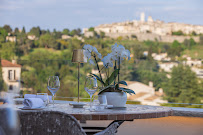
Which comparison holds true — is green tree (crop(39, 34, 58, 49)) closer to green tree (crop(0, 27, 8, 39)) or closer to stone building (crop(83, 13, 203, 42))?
green tree (crop(0, 27, 8, 39))

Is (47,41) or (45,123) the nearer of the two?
(45,123)

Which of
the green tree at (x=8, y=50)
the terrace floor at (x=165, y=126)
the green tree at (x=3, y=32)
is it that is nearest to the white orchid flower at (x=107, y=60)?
the terrace floor at (x=165, y=126)

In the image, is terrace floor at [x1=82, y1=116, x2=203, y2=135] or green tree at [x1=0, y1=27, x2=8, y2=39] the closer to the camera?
terrace floor at [x1=82, y1=116, x2=203, y2=135]

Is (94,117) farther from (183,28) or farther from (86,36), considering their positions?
(183,28)

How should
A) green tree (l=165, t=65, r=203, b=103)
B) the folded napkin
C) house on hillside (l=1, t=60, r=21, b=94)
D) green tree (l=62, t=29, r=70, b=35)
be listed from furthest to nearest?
1. green tree (l=62, t=29, r=70, b=35)
2. green tree (l=165, t=65, r=203, b=103)
3. house on hillside (l=1, t=60, r=21, b=94)
4. the folded napkin

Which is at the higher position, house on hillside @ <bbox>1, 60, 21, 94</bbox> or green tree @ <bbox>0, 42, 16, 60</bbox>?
green tree @ <bbox>0, 42, 16, 60</bbox>

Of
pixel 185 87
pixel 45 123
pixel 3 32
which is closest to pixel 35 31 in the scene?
pixel 3 32

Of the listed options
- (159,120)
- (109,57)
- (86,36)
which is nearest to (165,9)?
(86,36)

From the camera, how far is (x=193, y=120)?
153 inches

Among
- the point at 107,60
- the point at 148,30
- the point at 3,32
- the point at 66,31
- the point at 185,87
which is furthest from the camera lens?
the point at 148,30

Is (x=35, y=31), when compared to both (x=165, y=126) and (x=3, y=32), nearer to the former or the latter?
(x=3, y=32)

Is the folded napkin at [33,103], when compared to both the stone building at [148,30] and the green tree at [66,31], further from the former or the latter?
the stone building at [148,30]

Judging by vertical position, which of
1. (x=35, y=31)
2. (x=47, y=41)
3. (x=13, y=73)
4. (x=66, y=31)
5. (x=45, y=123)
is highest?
(x=66, y=31)

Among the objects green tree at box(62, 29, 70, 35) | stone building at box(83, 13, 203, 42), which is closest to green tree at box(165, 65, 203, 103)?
green tree at box(62, 29, 70, 35)
